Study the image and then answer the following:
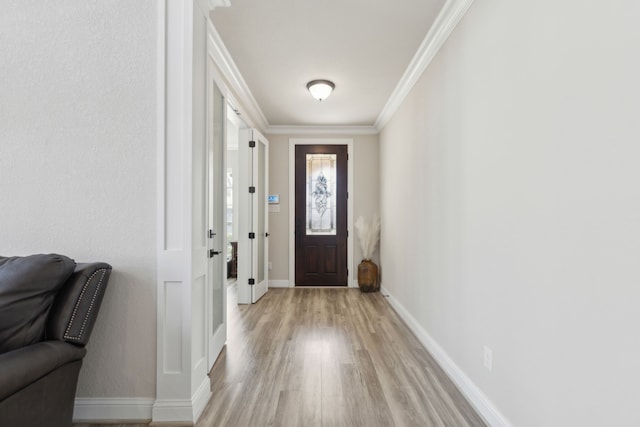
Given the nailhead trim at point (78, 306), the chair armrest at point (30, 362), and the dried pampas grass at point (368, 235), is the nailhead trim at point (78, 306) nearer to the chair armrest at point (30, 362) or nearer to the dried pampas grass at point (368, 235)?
the chair armrest at point (30, 362)

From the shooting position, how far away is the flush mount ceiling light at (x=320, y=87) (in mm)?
3793

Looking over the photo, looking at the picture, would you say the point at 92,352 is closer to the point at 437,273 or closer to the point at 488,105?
the point at 437,273

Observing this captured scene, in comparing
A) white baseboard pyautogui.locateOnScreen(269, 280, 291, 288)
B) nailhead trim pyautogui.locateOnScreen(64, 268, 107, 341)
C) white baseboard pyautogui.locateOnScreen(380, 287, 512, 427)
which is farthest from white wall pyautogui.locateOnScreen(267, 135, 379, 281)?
nailhead trim pyautogui.locateOnScreen(64, 268, 107, 341)

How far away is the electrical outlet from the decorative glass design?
3890 millimetres

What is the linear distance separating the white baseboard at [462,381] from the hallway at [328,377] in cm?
5

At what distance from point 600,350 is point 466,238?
114 centimetres

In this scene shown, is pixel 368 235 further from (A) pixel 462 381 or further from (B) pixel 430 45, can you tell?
(A) pixel 462 381

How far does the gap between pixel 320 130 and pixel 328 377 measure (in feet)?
13.5

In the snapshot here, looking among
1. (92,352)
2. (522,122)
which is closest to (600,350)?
(522,122)

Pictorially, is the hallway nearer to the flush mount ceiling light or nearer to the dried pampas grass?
the dried pampas grass

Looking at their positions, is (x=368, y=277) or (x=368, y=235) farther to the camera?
(x=368, y=235)

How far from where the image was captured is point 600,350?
Result: 1.20 m

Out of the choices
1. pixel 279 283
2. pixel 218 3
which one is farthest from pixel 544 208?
pixel 279 283

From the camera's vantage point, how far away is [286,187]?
19.0 feet
